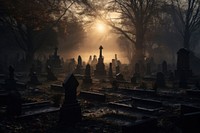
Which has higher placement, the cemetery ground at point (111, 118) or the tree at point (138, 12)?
the tree at point (138, 12)

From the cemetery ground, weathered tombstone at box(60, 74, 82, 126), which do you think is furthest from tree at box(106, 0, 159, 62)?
weathered tombstone at box(60, 74, 82, 126)

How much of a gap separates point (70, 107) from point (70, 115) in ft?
0.91

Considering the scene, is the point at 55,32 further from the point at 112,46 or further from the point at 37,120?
the point at 112,46

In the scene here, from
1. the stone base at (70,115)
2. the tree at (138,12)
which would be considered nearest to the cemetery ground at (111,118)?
the stone base at (70,115)

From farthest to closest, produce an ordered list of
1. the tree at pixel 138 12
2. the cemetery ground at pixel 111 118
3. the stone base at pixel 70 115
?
the tree at pixel 138 12 < the stone base at pixel 70 115 < the cemetery ground at pixel 111 118

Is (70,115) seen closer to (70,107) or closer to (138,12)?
(70,107)

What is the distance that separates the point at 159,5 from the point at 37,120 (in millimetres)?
26466

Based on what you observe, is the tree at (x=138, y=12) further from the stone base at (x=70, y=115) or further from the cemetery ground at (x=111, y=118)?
the stone base at (x=70, y=115)

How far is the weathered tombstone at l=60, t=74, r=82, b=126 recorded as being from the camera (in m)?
8.52

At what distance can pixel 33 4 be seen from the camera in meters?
16.9

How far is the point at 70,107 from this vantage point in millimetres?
8766

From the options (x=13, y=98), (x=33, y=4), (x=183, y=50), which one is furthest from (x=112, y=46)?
(x=13, y=98)

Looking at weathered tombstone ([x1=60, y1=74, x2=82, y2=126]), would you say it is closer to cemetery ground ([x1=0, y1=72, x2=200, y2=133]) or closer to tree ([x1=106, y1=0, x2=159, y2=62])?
cemetery ground ([x1=0, y1=72, x2=200, y2=133])

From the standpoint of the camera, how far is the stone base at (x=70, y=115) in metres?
8.48
